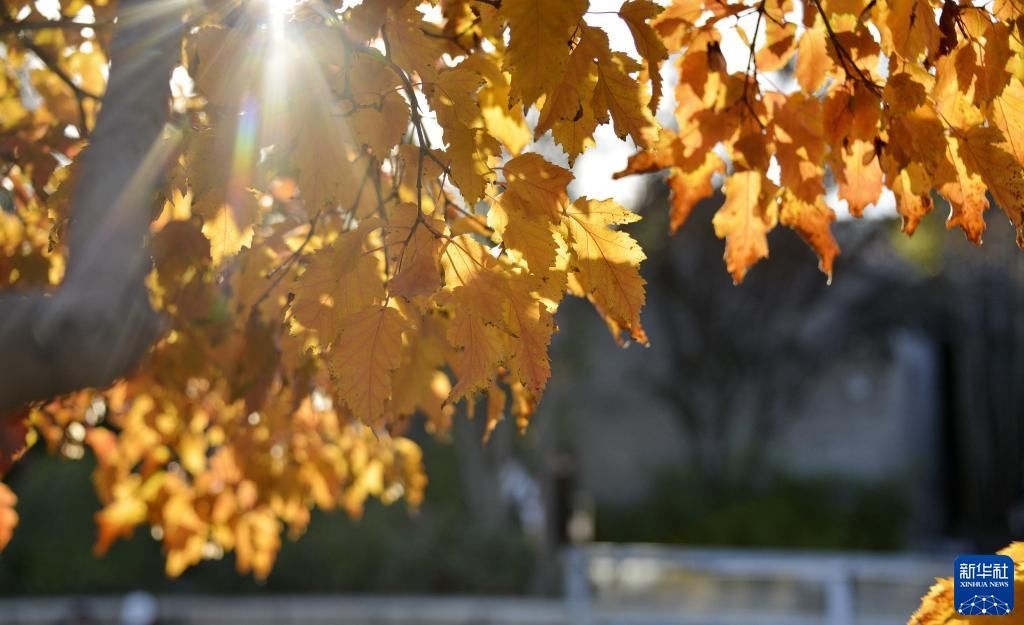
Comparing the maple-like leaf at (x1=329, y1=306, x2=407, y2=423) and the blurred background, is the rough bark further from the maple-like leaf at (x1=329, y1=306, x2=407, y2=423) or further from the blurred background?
the blurred background

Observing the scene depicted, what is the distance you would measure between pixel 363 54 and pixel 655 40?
50 cm

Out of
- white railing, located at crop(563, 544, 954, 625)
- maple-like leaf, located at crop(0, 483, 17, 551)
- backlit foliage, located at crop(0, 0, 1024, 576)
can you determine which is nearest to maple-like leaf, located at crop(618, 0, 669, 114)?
backlit foliage, located at crop(0, 0, 1024, 576)

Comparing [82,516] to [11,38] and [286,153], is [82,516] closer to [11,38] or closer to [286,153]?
[11,38]

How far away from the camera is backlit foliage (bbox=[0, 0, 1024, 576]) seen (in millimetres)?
1664

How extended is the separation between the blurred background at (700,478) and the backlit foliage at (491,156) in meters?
4.04

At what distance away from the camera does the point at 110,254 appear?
1.53m

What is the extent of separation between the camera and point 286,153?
1696 mm

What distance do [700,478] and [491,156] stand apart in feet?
43.7

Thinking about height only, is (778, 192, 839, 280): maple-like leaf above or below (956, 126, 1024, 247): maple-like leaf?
below

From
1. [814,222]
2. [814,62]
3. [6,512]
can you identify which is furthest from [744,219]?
[6,512]

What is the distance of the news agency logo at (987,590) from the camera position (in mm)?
1790

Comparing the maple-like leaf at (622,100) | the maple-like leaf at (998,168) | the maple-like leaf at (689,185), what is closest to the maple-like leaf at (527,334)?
the maple-like leaf at (622,100)

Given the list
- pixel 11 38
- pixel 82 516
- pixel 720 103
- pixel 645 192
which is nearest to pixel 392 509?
pixel 82 516

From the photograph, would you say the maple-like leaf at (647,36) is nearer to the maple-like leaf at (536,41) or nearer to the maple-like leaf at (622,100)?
the maple-like leaf at (622,100)
